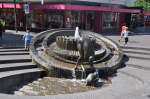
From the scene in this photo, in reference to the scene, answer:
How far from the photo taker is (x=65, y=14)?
1524 inches

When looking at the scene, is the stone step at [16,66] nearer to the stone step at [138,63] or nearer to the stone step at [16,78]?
the stone step at [16,78]

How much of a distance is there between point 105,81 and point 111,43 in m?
5.80

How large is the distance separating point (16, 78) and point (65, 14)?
22400mm

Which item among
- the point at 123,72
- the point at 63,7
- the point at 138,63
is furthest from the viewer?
the point at 63,7

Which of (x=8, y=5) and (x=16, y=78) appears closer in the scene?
(x=16, y=78)

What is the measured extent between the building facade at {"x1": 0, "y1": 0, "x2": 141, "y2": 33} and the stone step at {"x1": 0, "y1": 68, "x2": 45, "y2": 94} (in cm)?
1931

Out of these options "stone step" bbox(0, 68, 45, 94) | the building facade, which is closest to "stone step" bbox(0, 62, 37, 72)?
"stone step" bbox(0, 68, 45, 94)

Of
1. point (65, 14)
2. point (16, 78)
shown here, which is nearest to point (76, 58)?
point (16, 78)

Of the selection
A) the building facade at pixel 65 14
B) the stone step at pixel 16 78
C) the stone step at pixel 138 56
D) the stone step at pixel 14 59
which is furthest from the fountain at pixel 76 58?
the building facade at pixel 65 14

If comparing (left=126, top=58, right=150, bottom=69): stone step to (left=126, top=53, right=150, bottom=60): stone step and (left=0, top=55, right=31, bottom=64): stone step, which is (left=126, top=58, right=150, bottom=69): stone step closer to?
(left=126, top=53, right=150, bottom=60): stone step

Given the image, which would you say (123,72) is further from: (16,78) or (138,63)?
(16,78)

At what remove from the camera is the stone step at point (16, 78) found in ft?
52.6

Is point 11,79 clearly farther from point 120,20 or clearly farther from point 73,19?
point 120,20

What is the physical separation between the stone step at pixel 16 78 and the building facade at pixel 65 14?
19306 millimetres
